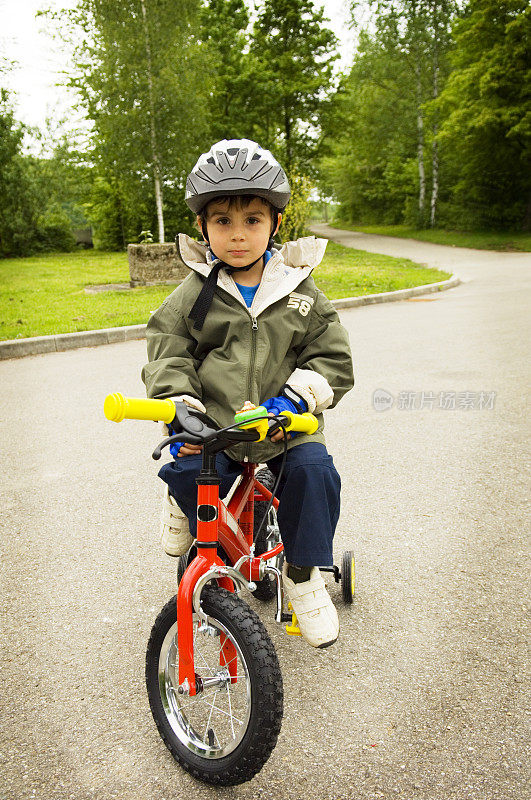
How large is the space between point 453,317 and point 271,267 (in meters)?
7.82

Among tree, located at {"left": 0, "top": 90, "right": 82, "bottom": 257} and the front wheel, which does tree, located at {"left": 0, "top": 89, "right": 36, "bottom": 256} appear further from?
the front wheel

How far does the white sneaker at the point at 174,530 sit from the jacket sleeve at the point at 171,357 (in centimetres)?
48

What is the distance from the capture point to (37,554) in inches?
128

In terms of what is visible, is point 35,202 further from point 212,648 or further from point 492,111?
point 212,648

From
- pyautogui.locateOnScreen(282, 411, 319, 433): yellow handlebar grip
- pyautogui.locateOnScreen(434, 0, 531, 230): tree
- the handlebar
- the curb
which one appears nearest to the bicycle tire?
pyautogui.locateOnScreen(282, 411, 319, 433): yellow handlebar grip

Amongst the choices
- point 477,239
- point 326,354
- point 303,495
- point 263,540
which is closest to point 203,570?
point 303,495

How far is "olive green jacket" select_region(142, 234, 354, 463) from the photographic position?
83.4 inches

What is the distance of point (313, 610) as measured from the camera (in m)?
2.20

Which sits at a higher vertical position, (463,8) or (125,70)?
(463,8)

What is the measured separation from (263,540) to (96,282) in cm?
1414

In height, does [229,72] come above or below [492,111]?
above

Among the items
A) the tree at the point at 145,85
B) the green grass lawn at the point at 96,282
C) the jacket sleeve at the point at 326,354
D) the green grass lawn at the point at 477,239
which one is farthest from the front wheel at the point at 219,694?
the green grass lawn at the point at 477,239

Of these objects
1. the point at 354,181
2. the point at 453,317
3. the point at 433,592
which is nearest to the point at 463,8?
the point at 354,181

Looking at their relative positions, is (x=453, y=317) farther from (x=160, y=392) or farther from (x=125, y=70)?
(x=125, y=70)
